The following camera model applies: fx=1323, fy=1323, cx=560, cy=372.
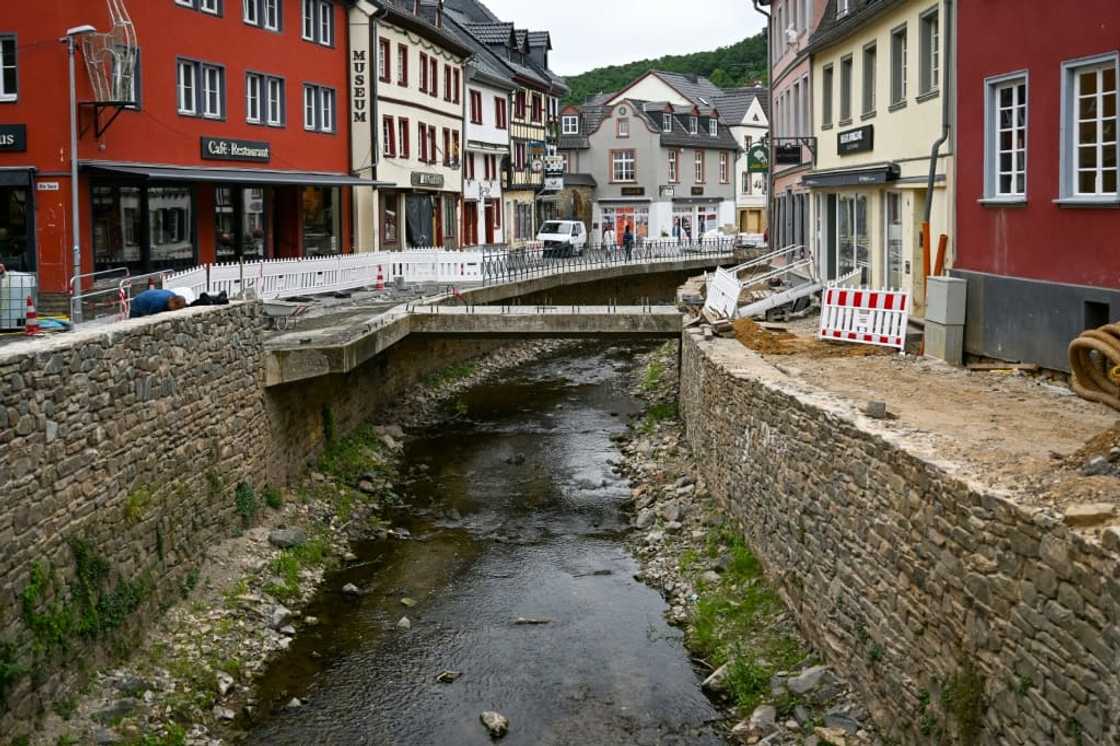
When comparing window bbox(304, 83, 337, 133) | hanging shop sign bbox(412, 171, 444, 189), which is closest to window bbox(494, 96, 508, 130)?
hanging shop sign bbox(412, 171, 444, 189)

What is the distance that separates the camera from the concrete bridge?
1934 centimetres

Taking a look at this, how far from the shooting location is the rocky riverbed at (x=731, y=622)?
11.4 metres

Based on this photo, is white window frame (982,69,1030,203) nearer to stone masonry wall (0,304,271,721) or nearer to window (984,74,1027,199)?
window (984,74,1027,199)

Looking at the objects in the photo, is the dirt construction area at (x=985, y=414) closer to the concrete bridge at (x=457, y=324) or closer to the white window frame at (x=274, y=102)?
the concrete bridge at (x=457, y=324)

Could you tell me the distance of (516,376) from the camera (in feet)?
118

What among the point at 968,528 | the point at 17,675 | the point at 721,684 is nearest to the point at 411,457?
the point at 721,684

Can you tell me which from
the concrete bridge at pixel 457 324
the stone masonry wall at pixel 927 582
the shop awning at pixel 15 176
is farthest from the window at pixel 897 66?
the shop awning at pixel 15 176

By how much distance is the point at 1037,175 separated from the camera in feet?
52.4

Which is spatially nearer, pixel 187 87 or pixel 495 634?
pixel 495 634

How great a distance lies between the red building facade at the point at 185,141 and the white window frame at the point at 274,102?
0.04 metres

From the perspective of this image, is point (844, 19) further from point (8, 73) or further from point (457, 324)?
point (8, 73)

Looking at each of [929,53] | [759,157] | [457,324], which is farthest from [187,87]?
[929,53]

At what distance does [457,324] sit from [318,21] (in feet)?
49.0

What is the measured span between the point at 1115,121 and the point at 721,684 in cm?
744
